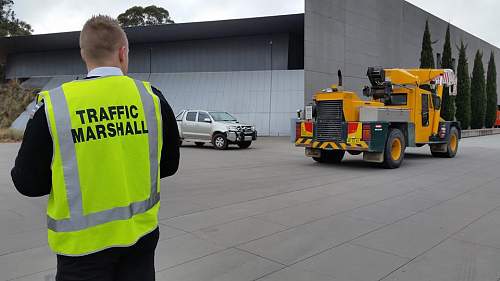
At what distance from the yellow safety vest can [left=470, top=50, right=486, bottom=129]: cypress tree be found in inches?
1491

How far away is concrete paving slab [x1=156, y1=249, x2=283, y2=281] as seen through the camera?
4020 millimetres

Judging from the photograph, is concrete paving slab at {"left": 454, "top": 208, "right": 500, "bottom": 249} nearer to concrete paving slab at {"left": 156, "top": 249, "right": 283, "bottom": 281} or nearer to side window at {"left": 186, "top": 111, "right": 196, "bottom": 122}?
concrete paving slab at {"left": 156, "top": 249, "right": 283, "bottom": 281}

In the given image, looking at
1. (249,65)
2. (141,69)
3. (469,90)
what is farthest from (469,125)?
(141,69)

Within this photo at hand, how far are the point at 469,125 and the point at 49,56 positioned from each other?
3413 centimetres

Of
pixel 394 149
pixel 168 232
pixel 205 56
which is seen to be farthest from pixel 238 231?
pixel 205 56

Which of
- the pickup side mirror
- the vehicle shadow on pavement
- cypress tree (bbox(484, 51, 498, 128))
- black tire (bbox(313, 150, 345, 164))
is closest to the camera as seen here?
black tire (bbox(313, 150, 345, 164))

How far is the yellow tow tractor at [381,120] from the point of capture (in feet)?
38.7

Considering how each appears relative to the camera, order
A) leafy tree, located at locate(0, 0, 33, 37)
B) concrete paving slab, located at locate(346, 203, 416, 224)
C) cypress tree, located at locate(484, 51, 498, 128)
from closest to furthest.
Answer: concrete paving slab, located at locate(346, 203, 416, 224), cypress tree, located at locate(484, 51, 498, 128), leafy tree, located at locate(0, 0, 33, 37)

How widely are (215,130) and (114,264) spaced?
647 inches

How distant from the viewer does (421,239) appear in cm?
529

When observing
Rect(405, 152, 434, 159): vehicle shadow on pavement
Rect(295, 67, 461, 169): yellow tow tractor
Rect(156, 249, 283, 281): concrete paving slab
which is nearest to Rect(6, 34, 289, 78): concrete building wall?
Rect(405, 152, 434, 159): vehicle shadow on pavement

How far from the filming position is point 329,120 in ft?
40.1

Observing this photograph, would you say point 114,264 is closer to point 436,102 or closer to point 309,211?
point 309,211

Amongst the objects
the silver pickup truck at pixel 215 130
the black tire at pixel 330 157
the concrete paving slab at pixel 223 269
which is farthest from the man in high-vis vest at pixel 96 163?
the silver pickup truck at pixel 215 130
